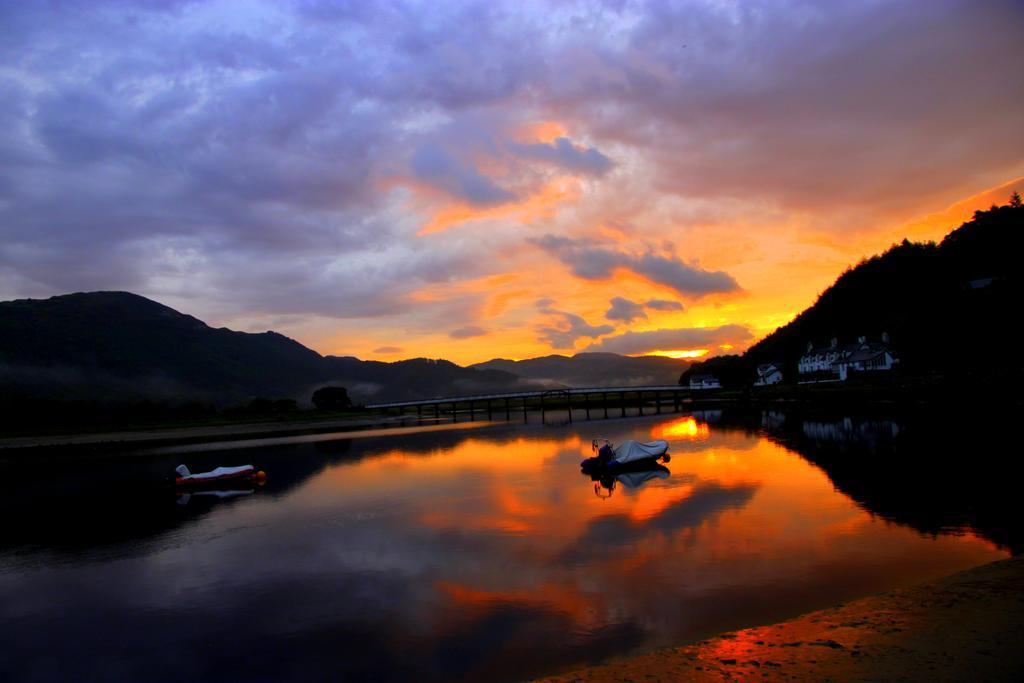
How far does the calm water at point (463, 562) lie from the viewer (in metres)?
14.4

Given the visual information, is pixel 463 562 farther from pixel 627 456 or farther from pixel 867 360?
pixel 867 360

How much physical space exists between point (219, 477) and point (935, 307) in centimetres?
10619

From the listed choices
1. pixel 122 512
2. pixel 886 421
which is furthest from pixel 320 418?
pixel 886 421

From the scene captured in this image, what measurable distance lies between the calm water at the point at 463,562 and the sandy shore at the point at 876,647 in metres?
1.39

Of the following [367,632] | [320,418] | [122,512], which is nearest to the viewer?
[367,632]

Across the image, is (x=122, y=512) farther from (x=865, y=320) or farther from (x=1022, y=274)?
(x=865, y=320)

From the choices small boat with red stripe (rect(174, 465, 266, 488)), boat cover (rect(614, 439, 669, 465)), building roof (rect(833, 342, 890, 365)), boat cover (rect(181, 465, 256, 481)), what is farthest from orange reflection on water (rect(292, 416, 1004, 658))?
building roof (rect(833, 342, 890, 365))

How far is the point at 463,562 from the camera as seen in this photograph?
830 inches

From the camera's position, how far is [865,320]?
6093 inches

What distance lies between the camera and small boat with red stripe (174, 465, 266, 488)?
42.1 m

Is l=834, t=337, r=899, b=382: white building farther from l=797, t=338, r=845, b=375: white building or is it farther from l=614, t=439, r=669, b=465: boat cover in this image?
l=614, t=439, r=669, b=465: boat cover

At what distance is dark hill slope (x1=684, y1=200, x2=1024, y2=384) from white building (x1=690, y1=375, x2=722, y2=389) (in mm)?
4819

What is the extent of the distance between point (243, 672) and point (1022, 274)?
10419 cm

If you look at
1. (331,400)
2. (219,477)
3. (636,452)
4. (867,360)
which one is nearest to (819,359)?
(867,360)
